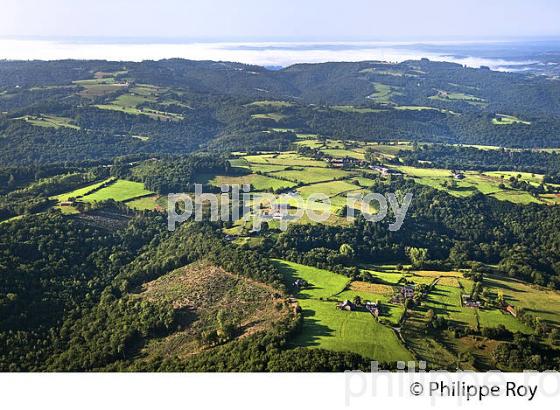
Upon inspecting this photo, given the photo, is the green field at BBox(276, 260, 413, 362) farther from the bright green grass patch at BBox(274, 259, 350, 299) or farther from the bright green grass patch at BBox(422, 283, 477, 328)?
→ the bright green grass patch at BBox(422, 283, 477, 328)

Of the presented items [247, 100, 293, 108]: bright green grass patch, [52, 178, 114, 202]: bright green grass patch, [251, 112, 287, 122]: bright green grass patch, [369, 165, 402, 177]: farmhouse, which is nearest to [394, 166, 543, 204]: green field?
[369, 165, 402, 177]: farmhouse

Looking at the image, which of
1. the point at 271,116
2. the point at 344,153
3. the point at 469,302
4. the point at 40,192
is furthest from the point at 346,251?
the point at 271,116

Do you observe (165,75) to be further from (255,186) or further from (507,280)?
(507,280)

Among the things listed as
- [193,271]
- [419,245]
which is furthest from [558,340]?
[193,271]

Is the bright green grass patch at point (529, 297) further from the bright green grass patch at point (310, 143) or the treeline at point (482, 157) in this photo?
the bright green grass patch at point (310, 143)

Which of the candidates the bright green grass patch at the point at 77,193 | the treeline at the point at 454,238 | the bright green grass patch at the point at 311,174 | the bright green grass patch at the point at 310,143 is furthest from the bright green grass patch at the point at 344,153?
the bright green grass patch at the point at 77,193

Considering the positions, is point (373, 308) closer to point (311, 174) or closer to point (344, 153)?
point (311, 174)
